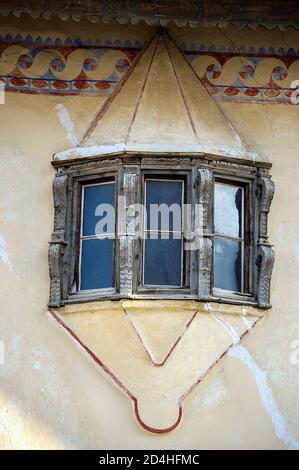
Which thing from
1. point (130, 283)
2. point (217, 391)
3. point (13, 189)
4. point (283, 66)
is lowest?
point (217, 391)

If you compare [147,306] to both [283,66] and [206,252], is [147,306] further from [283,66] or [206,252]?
[283,66]

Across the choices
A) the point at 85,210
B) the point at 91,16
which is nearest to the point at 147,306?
the point at 85,210

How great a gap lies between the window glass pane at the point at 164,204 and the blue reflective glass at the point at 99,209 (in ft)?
0.91

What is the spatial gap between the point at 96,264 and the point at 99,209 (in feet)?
1.41

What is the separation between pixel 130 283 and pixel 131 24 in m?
2.17

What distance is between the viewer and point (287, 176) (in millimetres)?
11352

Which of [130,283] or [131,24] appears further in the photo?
[131,24]

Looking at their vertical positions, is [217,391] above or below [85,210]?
below

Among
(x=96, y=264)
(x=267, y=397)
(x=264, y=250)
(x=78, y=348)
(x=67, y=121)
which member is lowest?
(x=267, y=397)

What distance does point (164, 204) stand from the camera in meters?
11.0

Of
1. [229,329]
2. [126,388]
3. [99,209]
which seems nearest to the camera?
[126,388]

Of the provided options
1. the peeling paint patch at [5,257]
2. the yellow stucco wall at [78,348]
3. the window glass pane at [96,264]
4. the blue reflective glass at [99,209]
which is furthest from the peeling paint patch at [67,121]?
the peeling paint patch at [5,257]

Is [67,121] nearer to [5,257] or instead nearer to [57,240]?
[57,240]

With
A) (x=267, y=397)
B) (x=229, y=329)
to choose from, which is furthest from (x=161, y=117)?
(x=267, y=397)
